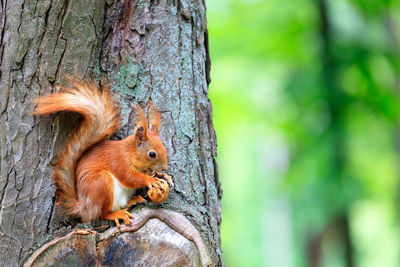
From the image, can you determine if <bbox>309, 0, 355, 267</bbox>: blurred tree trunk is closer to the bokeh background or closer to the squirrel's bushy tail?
the bokeh background

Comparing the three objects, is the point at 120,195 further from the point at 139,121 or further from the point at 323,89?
the point at 323,89

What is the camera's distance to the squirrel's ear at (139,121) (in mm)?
1474

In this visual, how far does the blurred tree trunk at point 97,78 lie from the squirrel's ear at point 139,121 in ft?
0.10

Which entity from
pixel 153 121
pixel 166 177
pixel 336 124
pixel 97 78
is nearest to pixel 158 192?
pixel 166 177

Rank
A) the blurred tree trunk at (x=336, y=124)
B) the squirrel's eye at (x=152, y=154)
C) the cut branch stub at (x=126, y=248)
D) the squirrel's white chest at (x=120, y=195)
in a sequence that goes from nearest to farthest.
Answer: the cut branch stub at (x=126, y=248), the squirrel's white chest at (x=120, y=195), the squirrel's eye at (x=152, y=154), the blurred tree trunk at (x=336, y=124)

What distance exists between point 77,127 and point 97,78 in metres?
0.17

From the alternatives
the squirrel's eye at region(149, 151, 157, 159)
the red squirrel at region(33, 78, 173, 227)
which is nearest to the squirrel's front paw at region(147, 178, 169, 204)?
the red squirrel at region(33, 78, 173, 227)

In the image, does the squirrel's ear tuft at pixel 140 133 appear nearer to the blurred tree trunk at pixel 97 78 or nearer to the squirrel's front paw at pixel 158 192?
the blurred tree trunk at pixel 97 78

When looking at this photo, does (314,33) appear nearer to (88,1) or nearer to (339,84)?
(339,84)

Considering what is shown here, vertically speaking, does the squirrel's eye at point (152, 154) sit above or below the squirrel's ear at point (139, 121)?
below

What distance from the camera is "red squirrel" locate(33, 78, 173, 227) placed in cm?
135

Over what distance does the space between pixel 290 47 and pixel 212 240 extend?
342cm

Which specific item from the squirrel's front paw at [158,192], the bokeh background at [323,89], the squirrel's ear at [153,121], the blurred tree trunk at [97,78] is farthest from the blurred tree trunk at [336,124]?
the squirrel's front paw at [158,192]

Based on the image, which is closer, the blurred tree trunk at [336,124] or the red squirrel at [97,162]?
the red squirrel at [97,162]
